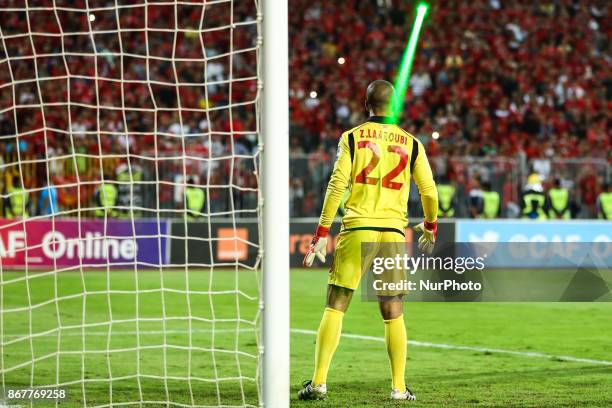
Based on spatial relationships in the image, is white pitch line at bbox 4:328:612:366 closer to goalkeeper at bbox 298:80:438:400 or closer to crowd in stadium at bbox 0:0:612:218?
goalkeeper at bbox 298:80:438:400

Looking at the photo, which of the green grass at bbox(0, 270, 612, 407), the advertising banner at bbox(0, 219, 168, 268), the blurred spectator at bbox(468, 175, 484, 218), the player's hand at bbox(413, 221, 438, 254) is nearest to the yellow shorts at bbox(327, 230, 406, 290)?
the player's hand at bbox(413, 221, 438, 254)

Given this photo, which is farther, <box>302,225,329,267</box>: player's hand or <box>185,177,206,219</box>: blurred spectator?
<box>185,177,206,219</box>: blurred spectator

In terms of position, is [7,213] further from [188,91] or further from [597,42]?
[597,42]

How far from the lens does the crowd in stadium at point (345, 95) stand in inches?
Result: 747

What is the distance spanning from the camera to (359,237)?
A: 655cm

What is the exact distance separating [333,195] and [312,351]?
295cm

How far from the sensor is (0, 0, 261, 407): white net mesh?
6.67 meters

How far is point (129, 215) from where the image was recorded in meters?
17.8

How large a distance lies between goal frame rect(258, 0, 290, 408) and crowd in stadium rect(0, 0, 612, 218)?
1218 cm

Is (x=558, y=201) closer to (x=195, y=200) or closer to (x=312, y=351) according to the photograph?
(x=195, y=200)

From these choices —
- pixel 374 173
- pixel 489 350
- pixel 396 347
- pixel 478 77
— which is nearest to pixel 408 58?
pixel 478 77

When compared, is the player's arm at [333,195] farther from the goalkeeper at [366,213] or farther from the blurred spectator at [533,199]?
the blurred spectator at [533,199]

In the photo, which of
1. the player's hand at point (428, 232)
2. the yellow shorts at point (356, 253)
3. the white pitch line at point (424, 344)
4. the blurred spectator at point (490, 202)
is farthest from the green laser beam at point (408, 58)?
the yellow shorts at point (356, 253)

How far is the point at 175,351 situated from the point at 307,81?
16.3m
